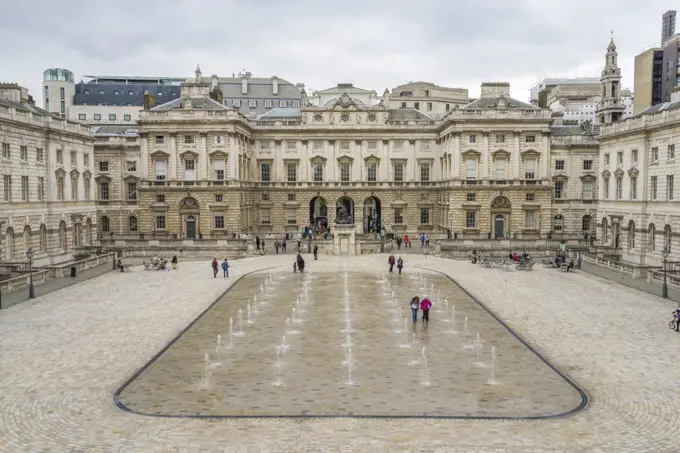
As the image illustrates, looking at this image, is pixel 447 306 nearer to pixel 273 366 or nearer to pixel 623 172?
pixel 273 366

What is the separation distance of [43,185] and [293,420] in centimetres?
4074

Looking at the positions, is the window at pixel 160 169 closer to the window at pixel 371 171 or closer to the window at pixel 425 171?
the window at pixel 371 171

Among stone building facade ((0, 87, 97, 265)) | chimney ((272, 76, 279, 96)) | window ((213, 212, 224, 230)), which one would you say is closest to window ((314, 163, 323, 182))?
window ((213, 212, 224, 230))

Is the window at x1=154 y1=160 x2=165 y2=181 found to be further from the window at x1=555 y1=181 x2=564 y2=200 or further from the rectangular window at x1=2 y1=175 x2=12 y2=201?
the window at x1=555 y1=181 x2=564 y2=200

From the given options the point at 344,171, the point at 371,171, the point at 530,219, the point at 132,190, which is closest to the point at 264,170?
the point at 344,171

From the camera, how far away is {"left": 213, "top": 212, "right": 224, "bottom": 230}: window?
2714 inches

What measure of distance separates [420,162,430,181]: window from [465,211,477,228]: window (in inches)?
363

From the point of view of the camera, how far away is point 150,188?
6875cm

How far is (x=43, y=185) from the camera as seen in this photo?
164 ft

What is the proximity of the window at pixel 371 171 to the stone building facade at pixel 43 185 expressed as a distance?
31635mm

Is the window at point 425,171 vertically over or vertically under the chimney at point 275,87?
under

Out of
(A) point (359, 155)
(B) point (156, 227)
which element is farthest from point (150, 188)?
(A) point (359, 155)

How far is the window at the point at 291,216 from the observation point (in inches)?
2982

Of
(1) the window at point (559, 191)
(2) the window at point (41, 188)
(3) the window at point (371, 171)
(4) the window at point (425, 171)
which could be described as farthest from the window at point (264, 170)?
(1) the window at point (559, 191)
